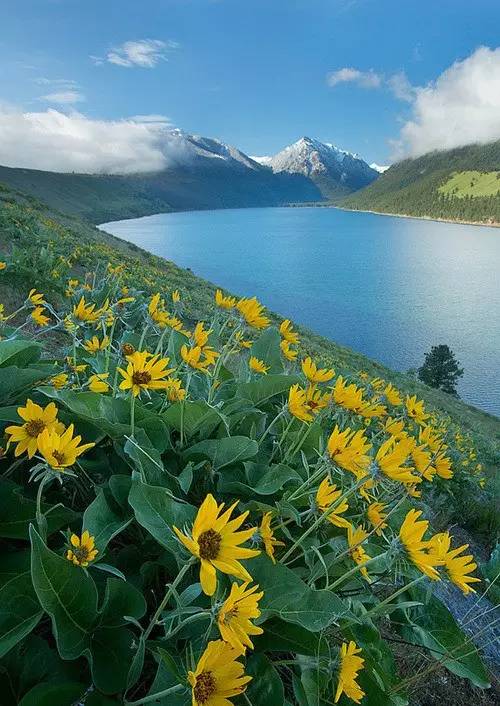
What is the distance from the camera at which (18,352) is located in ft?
4.67

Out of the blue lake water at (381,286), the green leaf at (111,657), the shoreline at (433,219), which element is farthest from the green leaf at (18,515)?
the shoreline at (433,219)

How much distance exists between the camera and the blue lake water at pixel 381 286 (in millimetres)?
32375

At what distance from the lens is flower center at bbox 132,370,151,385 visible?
3.82ft

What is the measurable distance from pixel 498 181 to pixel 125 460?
529ft

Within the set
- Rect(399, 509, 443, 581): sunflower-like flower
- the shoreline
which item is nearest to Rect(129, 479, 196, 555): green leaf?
Rect(399, 509, 443, 581): sunflower-like flower

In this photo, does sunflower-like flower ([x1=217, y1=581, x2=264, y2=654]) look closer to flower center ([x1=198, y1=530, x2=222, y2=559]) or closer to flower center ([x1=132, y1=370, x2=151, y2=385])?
flower center ([x1=198, y1=530, x2=222, y2=559])

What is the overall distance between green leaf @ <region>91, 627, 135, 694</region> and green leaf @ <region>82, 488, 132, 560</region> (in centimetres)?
16

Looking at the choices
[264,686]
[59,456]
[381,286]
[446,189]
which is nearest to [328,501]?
[264,686]

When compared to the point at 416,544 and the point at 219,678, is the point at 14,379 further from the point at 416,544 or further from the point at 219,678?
the point at 416,544

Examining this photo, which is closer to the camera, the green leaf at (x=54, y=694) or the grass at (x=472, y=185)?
the green leaf at (x=54, y=694)

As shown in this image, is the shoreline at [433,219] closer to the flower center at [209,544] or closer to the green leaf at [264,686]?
the green leaf at [264,686]

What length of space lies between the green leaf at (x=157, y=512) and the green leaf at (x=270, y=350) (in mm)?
1207

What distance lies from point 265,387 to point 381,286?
50391 millimetres

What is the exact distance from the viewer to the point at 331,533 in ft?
4.48
